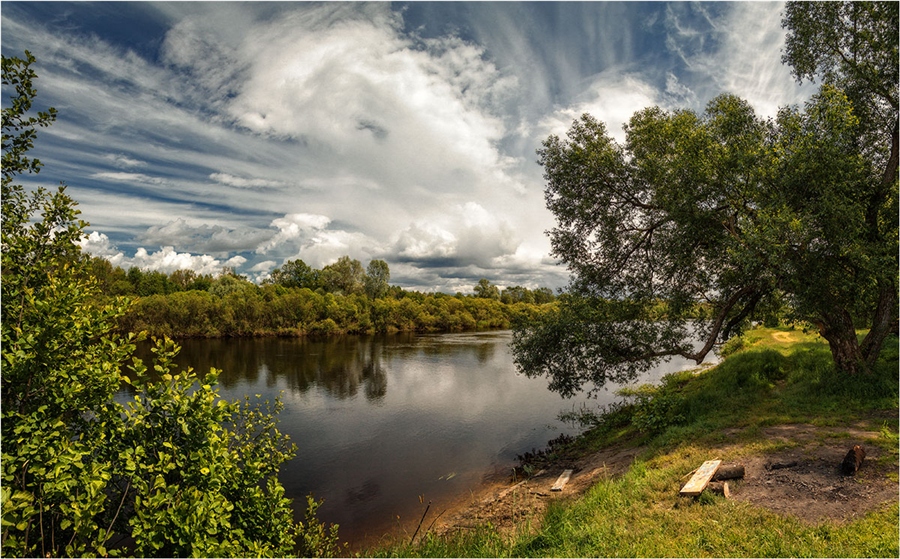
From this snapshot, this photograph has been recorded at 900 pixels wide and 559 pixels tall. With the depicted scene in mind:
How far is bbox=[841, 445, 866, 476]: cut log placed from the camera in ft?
28.6

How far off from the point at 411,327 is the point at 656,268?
6988 centimetres

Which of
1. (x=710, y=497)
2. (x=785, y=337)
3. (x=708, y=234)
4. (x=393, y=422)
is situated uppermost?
(x=708, y=234)

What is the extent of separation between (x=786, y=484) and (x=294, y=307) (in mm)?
75523

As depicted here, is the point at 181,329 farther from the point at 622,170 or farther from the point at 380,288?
the point at 622,170

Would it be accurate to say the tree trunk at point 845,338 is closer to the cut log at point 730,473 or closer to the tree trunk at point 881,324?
the tree trunk at point 881,324

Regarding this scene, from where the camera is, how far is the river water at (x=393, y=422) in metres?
15.8

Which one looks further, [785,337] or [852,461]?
[785,337]

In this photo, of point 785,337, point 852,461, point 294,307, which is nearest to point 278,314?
point 294,307

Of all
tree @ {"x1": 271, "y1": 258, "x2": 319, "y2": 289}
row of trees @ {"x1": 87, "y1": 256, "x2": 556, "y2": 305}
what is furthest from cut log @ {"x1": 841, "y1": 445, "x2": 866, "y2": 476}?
tree @ {"x1": 271, "y1": 258, "x2": 319, "y2": 289}

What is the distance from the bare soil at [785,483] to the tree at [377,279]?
284 ft

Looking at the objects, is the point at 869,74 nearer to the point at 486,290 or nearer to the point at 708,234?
the point at 708,234

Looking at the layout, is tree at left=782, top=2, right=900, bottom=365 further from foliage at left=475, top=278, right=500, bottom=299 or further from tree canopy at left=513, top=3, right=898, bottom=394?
foliage at left=475, top=278, right=500, bottom=299

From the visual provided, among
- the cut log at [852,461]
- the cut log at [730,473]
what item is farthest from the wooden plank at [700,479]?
the cut log at [852,461]

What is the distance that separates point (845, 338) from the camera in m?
14.2
